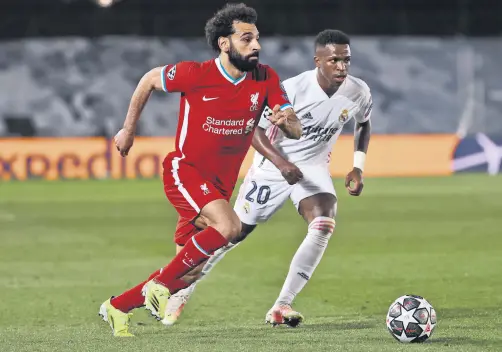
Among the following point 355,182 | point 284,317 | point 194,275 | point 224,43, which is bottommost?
point 284,317

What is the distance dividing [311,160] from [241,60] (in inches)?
62.2

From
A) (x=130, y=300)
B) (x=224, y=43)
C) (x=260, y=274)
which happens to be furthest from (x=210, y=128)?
(x=260, y=274)

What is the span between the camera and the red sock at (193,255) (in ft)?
23.3

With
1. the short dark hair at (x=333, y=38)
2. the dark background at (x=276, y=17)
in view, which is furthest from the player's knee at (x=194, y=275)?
the dark background at (x=276, y=17)

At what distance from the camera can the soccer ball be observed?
22.7 ft

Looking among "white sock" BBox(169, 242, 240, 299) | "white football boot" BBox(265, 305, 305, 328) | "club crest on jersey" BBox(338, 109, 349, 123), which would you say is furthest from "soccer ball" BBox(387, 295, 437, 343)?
"club crest on jersey" BBox(338, 109, 349, 123)

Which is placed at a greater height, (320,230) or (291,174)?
(291,174)

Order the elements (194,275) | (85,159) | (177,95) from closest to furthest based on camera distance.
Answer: (194,275) < (85,159) < (177,95)

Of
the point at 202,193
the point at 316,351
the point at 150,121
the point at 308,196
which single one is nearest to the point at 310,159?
the point at 308,196

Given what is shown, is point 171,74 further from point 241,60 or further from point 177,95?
point 177,95

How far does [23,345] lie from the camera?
23.1 ft

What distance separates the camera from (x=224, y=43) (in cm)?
734

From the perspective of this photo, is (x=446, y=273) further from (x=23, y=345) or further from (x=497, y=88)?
(x=497, y=88)

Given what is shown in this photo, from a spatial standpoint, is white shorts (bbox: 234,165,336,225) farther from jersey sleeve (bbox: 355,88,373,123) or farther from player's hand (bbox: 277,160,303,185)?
player's hand (bbox: 277,160,303,185)
